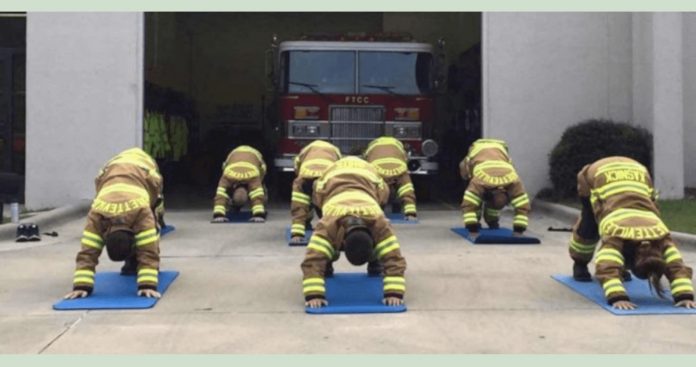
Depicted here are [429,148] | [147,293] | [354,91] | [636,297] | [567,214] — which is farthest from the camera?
[354,91]

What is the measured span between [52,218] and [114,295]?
6.33 m

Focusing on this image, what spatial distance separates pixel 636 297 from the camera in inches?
297

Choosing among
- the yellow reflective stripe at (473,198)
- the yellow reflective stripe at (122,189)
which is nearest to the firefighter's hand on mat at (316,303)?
the yellow reflective stripe at (122,189)

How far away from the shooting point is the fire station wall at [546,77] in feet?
52.9

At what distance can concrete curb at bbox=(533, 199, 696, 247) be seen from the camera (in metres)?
10.5

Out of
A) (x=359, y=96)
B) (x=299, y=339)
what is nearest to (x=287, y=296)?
(x=299, y=339)

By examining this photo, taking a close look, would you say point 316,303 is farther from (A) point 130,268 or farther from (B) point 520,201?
(B) point 520,201

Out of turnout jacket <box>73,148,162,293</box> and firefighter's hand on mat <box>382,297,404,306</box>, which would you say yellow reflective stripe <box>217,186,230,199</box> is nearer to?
turnout jacket <box>73,148,162,293</box>

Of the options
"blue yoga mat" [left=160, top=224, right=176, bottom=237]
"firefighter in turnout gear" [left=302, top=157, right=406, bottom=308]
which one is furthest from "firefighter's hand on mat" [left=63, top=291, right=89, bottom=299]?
"blue yoga mat" [left=160, top=224, right=176, bottom=237]

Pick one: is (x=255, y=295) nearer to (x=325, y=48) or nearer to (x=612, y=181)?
(x=612, y=181)

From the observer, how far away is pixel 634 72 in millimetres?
16125

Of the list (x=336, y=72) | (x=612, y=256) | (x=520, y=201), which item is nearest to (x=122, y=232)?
(x=612, y=256)

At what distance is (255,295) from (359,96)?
27.6ft

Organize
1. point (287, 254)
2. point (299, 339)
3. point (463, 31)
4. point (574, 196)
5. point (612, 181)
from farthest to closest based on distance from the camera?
point (463, 31)
point (574, 196)
point (287, 254)
point (612, 181)
point (299, 339)
